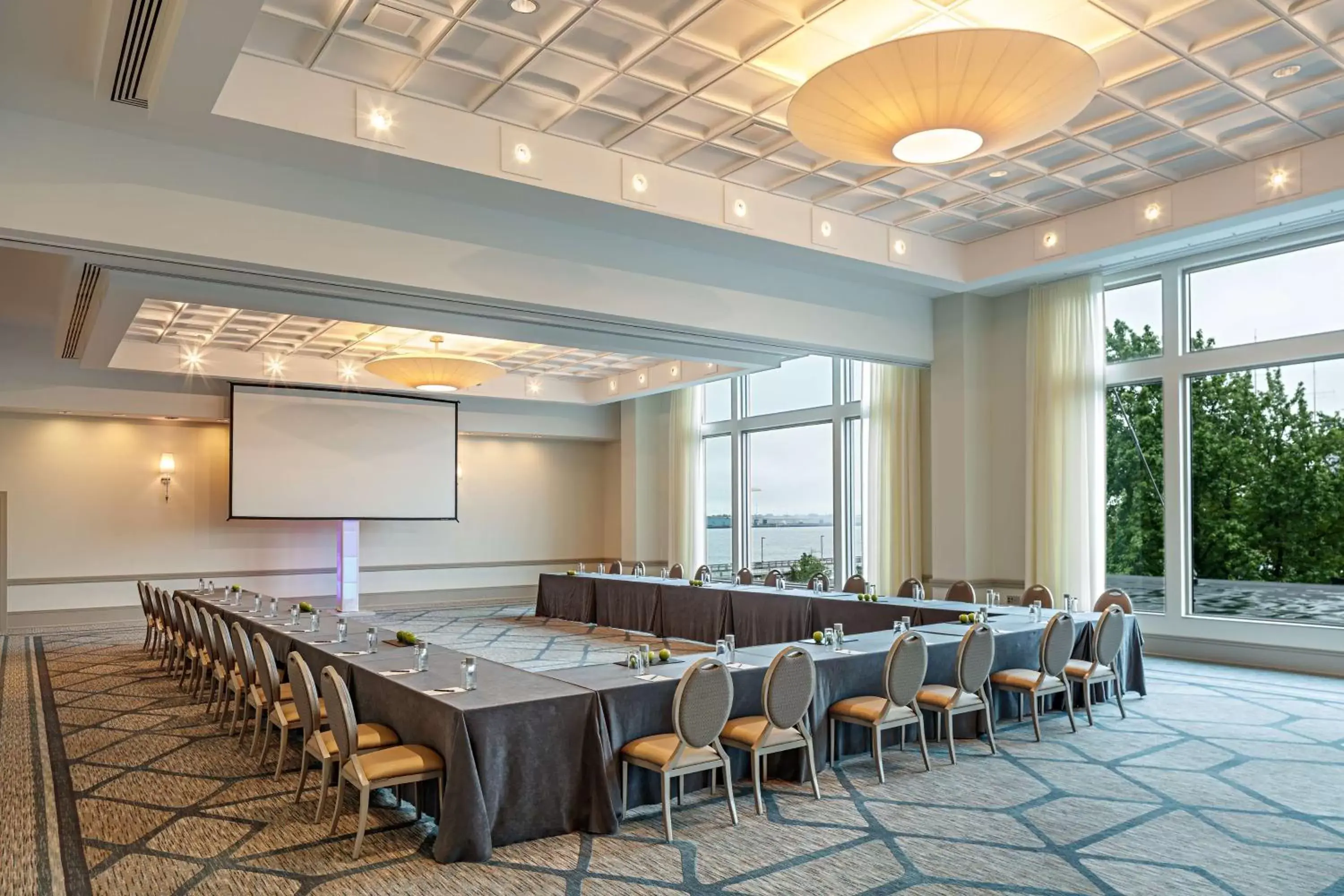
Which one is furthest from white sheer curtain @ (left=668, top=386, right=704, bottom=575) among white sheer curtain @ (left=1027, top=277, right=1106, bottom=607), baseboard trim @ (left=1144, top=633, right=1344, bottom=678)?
baseboard trim @ (left=1144, top=633, right=1344, bottom=678)

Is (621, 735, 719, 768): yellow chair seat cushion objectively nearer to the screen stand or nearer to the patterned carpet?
the patterned carpet

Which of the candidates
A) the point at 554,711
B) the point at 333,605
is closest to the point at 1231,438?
the point at 554,711

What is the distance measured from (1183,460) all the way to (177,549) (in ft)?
Answer: 46.6

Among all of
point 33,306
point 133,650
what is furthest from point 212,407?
point 133,650

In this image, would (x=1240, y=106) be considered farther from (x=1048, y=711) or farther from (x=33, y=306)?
(x=33, y=306)

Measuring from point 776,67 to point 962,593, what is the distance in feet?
19.0

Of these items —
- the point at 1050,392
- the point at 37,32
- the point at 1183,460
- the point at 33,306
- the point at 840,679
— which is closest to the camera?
the point at 37,32

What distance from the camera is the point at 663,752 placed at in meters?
4.55

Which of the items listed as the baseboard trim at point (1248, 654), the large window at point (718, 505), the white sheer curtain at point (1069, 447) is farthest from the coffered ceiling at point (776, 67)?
the large window at point (718, 505)

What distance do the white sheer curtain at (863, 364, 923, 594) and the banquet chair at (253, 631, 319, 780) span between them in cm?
814

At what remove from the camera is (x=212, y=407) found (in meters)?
14.4

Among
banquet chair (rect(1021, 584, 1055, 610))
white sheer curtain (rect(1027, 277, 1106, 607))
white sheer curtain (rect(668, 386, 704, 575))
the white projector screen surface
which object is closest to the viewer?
banquet chair (rect(1021, 584, 1055, 610))

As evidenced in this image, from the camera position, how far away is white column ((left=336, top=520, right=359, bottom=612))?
15.3 m

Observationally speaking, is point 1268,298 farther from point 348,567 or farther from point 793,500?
point 348,567
